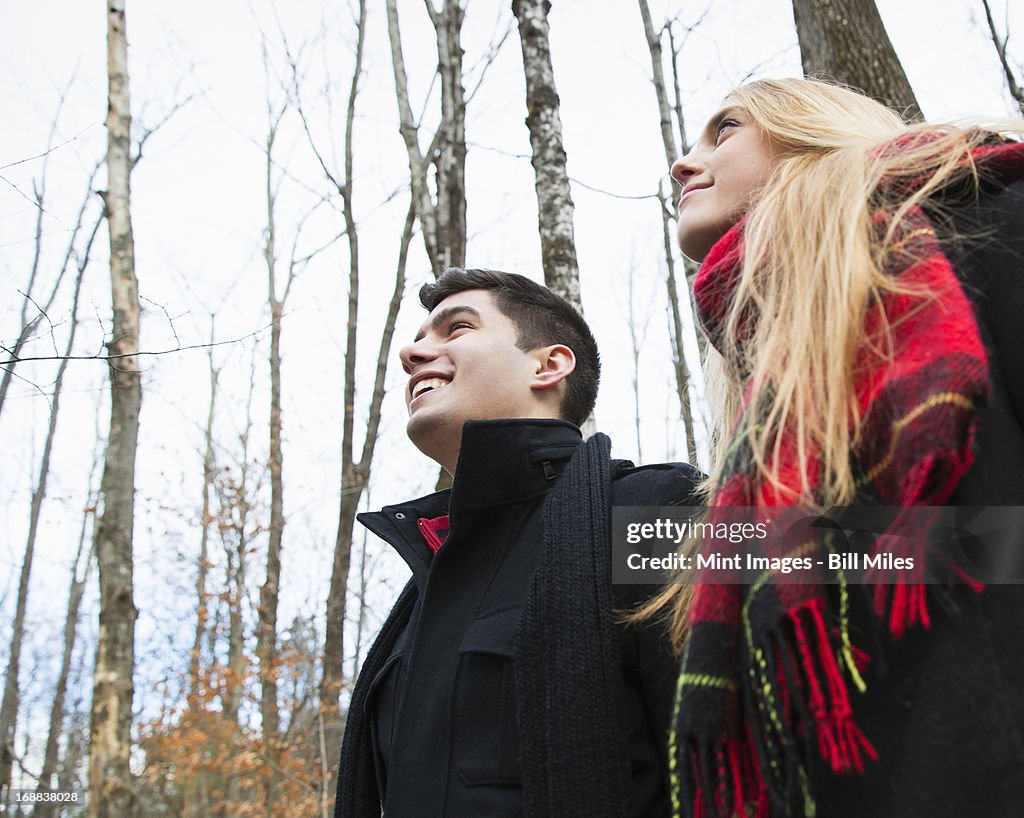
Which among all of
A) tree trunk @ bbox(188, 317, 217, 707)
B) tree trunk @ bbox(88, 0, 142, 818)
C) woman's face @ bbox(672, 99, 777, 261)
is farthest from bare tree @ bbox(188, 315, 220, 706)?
woman's face @ bbox(672, 99, 777, 261)

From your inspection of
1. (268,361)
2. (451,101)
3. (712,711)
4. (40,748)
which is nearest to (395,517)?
(712,711)

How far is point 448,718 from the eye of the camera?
1700 millimetres

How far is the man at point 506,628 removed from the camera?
1544 millimetres

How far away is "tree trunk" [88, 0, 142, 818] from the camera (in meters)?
5.31

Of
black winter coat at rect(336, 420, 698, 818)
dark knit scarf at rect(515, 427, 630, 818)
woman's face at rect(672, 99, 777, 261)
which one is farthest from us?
woman's face at rect(672, 99, 777, 261)

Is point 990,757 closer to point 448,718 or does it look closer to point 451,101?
point 448,718

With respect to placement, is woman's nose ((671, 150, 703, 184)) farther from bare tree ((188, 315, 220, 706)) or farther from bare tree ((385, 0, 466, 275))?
bare tree ((188, 315, 220, 706))

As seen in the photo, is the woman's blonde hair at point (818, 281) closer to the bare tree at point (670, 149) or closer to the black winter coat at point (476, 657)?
the black winter coat at point (476, 657)

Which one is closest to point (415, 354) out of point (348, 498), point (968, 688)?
point (968, 688)

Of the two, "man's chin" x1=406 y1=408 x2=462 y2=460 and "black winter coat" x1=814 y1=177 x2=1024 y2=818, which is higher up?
"man's chin" x1=406 y1=408 x2=462 y2=460

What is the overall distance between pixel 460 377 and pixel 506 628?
843 mm

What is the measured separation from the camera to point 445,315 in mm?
2559

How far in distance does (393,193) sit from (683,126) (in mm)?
4282

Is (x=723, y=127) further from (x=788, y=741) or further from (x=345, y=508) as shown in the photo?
(x=345, y=508)
